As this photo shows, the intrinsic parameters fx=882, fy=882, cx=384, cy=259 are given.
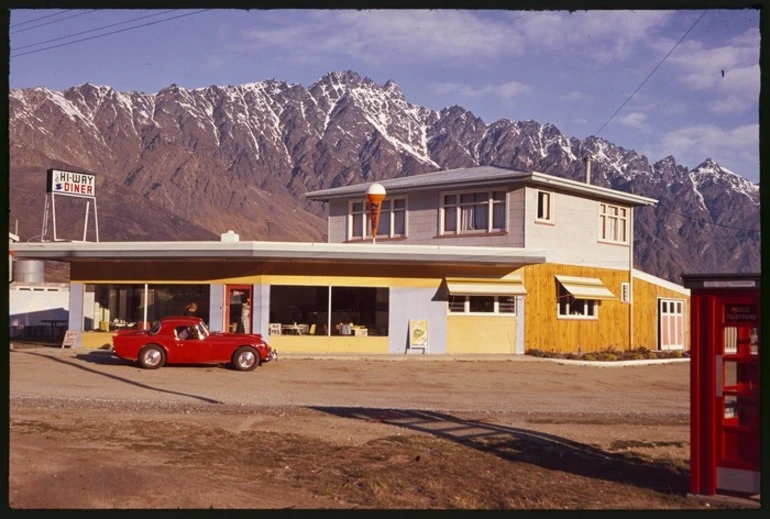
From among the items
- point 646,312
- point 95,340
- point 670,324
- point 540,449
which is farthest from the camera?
point 670,324

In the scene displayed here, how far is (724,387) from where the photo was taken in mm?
9844

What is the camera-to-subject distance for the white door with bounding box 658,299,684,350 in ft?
121

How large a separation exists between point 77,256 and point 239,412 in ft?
48.5

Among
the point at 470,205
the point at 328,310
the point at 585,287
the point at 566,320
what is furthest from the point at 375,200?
the point at 585,287

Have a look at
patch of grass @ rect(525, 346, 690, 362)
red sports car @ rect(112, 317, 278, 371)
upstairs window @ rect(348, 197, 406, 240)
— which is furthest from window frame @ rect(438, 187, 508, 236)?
red sports car @ rect(112, 317, 278, 371)

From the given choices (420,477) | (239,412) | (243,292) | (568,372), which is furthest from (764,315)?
(243,292)

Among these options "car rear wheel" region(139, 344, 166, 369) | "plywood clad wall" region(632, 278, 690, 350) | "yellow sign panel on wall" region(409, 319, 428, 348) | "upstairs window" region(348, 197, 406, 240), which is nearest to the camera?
"car rear wheel" region(139, 344, 166, 369)

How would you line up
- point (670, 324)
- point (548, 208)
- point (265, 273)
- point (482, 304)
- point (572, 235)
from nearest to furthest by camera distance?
point (265, 273) → point (482, 304) → point (548, 208) → point (572, 235) → point (670, 324)

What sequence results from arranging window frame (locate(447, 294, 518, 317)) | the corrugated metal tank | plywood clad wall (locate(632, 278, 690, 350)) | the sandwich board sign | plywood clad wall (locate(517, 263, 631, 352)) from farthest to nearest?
the corrugated metal tank < plywood clad wall (locate(632, 278, 690, 350)) < plywood clad wall (locate(517, 263, 631, 352)) < window frame (locate(447, 294, 518, 317)) < the sandwich board sign

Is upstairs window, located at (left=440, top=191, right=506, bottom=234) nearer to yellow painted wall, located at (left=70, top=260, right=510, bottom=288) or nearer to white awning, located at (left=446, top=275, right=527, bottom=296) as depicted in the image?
white awning, located at (left=446, top=275, right=527, bottom=296)

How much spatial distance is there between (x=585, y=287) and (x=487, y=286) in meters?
4.99

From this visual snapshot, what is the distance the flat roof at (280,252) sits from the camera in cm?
2742

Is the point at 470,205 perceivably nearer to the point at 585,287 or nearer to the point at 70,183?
the point at 585,287

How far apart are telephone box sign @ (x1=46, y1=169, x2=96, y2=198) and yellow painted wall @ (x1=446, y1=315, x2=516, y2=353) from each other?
18264 millimetres
